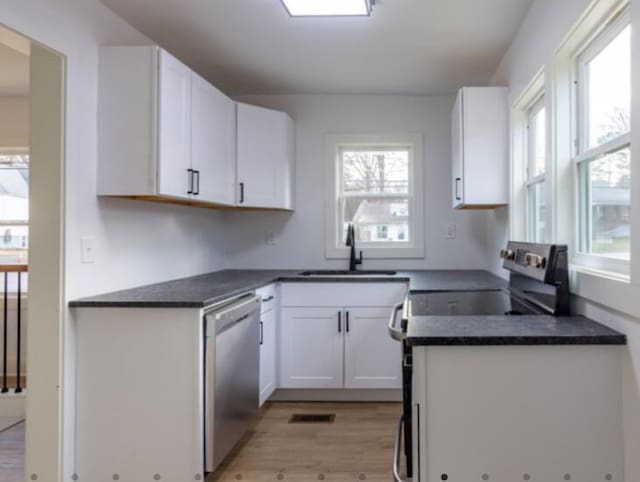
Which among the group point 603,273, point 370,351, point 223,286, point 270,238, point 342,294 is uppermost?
point 270,238

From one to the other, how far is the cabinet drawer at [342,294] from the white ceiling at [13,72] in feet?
Result: 7.36

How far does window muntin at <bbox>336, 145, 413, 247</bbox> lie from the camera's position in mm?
3943

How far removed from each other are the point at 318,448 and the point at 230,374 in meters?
0.68

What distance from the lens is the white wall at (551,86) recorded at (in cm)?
138

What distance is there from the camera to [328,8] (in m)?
2.27

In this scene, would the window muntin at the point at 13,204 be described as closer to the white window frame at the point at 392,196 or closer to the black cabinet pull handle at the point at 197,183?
the black cabinet pull handle at the point at 197,183

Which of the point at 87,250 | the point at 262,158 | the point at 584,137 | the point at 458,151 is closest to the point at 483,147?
the point at 458,151

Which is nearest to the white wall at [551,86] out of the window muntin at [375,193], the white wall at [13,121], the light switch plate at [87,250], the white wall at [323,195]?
the white wall at [323,195]

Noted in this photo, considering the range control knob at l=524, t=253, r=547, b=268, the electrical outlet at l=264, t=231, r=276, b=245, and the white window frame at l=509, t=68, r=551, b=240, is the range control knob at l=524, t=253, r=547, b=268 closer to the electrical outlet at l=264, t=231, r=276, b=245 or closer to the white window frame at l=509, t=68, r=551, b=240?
the white window frame at l=509, t=68, r=551, b=240

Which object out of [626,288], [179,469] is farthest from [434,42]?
[179,469]

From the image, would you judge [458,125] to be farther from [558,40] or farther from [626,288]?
[626,288]

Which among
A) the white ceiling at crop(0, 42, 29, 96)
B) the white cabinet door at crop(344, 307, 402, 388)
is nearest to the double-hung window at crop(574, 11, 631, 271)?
the white cabinet door at crop(344, 307, 402, 388)

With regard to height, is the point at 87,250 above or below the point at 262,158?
below

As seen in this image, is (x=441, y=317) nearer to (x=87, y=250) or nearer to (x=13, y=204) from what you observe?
(x=87, y=250)
